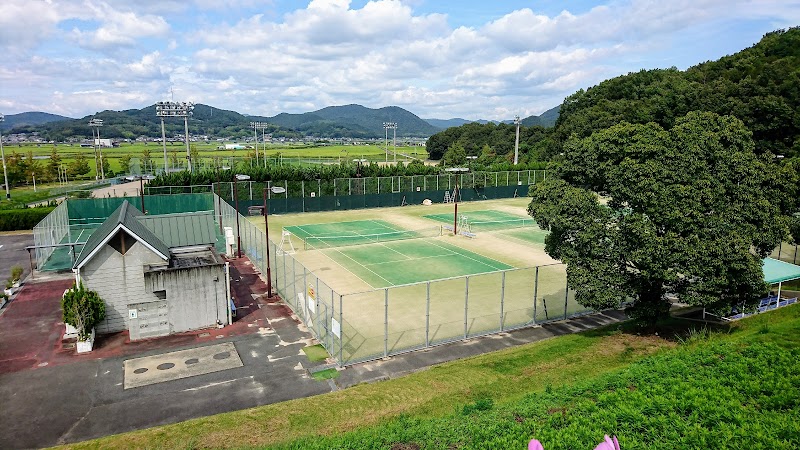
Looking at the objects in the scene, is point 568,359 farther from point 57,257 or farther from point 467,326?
point 57,257

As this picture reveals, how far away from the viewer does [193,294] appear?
69.9ft

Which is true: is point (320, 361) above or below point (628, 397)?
below

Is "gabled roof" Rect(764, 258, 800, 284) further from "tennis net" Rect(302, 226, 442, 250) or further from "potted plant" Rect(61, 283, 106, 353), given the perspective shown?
"potted plant" Rect(61, 283, 106, 353)

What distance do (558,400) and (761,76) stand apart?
4827cm

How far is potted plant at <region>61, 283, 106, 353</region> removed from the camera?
19.0 m

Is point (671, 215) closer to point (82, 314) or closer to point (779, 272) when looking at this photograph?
point (779, 272)

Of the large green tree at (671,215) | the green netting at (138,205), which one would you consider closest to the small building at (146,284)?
the large green tree at (671,215)

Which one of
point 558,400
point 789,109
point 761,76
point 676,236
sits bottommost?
point 558,400

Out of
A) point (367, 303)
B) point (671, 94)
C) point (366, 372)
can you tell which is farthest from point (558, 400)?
point (671, 94)

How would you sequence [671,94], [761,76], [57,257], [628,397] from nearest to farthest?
1. [628,397]
2. [57,257]
3. [761,76]
4. [671,94]

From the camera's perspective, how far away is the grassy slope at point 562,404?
9.80 metres

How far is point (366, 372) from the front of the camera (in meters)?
17.3

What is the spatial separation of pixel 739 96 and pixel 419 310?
42.6 m

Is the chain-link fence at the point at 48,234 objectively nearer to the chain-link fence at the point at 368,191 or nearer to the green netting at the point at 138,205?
the green netting at the point at 138,205
